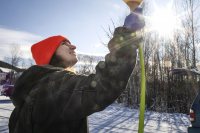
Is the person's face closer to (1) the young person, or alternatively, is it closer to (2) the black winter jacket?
(1) the young person

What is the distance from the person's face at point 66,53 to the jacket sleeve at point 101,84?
0.40m

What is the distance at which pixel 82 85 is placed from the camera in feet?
4.31

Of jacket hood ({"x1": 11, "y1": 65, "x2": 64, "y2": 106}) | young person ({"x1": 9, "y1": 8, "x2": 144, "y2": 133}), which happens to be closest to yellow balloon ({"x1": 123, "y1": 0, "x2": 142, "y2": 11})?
young person ({"x1": 9, "y1": 8, "x2": 144, "y2": 133})

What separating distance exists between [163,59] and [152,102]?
337 centimetres

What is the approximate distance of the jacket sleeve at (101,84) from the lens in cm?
125

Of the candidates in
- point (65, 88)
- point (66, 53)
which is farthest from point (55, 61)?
point (65, 88)

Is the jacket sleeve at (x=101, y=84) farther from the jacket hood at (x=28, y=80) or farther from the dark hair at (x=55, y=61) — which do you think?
the dark hair at (x=55, y=61)

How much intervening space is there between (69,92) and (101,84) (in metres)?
0.18

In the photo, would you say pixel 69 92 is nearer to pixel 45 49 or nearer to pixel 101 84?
pixel 101 84

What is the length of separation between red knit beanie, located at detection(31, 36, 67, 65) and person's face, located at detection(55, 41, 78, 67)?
0.11ft

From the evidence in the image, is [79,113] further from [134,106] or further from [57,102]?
[134,106]

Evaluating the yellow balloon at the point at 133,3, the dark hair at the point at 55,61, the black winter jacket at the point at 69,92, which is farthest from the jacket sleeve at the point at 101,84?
the dark hair at the point at 55,61

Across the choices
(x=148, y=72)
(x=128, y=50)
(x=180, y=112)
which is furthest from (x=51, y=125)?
(x=148, y=72)

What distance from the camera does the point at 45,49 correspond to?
5.82ft
